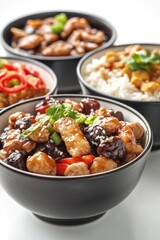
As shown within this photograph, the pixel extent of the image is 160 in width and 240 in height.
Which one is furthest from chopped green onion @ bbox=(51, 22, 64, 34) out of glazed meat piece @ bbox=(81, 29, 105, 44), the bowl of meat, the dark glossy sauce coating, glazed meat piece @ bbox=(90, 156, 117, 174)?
glazed meat piece @ bbox=(90, 156, 117, 174)

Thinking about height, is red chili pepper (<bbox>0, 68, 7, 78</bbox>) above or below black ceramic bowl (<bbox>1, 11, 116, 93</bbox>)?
above

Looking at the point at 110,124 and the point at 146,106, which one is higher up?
the point at 110,124

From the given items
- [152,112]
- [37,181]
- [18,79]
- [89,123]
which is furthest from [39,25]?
[37,181]

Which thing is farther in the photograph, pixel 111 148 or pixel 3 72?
pixel 3 72

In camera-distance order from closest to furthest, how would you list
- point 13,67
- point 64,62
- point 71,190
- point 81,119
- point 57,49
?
1. point 71,190
2. point 81,119
3. point 13,67
4. point 64,62
5. point 57,49

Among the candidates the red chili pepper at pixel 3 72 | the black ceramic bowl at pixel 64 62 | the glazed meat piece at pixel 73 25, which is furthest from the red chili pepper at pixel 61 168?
the glazed meat piece at pixel 73 25

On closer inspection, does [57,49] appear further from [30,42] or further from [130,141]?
[130,141]

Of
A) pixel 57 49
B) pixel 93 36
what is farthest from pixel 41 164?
pixel 93 36

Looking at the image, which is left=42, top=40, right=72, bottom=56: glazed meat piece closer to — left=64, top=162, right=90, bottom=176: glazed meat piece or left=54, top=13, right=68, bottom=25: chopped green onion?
left=54, top=13, right=68, bottom=25: chopped green onion
